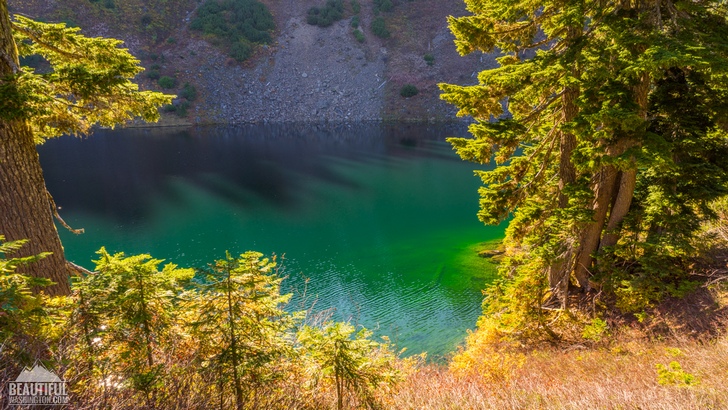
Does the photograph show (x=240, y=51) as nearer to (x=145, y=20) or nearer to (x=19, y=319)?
(x=145, y=20)

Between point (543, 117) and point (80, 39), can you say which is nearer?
point (80, 39)

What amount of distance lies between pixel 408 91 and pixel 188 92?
29.5 metres

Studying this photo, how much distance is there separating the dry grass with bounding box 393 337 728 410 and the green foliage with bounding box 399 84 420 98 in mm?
51726

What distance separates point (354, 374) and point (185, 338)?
7.08ft

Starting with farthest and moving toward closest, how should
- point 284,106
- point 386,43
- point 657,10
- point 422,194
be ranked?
point 386,43 → point 284,106 → point 422,194 → point 657,10

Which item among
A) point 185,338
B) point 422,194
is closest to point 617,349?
point 185,338

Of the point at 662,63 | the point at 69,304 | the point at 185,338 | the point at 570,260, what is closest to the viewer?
the point at 69,304

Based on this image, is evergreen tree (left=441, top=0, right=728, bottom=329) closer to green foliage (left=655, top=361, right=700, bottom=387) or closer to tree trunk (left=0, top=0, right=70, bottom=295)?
green foliage (left=655, top=361, right=700, bottom=387)

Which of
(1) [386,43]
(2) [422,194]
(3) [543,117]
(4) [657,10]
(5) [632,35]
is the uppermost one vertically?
(1) [386,43]

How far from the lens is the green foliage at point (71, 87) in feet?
16.1

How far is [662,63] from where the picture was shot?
18.9 feet

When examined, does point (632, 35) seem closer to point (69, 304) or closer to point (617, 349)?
point (617, 349)

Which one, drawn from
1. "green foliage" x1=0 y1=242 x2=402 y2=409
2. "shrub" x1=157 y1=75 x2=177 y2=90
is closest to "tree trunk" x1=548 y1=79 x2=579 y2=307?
"green foliage" x1=0 y1=242 x2=402 y2=409

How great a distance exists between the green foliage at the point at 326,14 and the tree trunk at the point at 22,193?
62763 mm
